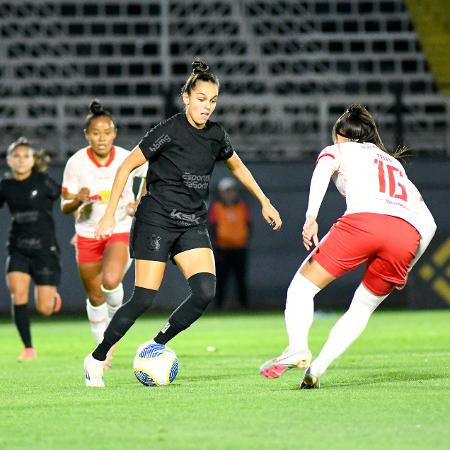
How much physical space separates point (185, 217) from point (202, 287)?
0.48 meters

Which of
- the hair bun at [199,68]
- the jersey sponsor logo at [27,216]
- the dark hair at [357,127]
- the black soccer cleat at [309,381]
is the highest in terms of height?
the hair bun at [199,68]

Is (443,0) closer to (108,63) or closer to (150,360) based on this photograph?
(108,63)

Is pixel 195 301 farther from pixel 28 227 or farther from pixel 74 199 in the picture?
pixel 28 227

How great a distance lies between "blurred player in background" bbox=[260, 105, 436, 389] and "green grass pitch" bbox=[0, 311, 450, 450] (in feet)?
0.98

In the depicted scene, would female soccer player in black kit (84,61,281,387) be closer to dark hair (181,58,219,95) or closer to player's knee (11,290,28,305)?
dark hair (181,58,219,95)

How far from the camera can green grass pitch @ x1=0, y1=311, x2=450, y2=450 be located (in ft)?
18.1

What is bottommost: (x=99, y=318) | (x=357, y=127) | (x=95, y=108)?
(x=99, y=318)

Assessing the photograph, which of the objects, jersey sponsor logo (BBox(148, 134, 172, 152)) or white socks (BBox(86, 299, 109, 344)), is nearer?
jersey sponsor logo (BBox(148, 134, 172, 152))

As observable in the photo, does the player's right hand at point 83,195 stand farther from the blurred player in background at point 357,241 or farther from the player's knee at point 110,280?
the blurred player in background at point 357,241

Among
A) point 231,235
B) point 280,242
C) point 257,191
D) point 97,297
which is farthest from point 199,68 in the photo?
point 280,242

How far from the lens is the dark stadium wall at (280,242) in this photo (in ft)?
65.1

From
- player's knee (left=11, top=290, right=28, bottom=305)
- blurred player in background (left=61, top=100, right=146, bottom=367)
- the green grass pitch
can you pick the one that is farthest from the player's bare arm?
player's knee (left=11, top=290, right=28, bottom=305)

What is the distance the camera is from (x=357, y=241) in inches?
288

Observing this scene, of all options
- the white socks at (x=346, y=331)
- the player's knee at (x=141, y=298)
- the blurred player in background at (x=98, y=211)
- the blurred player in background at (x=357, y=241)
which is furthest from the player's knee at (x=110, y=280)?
the white socks at (x=346, y=331)
